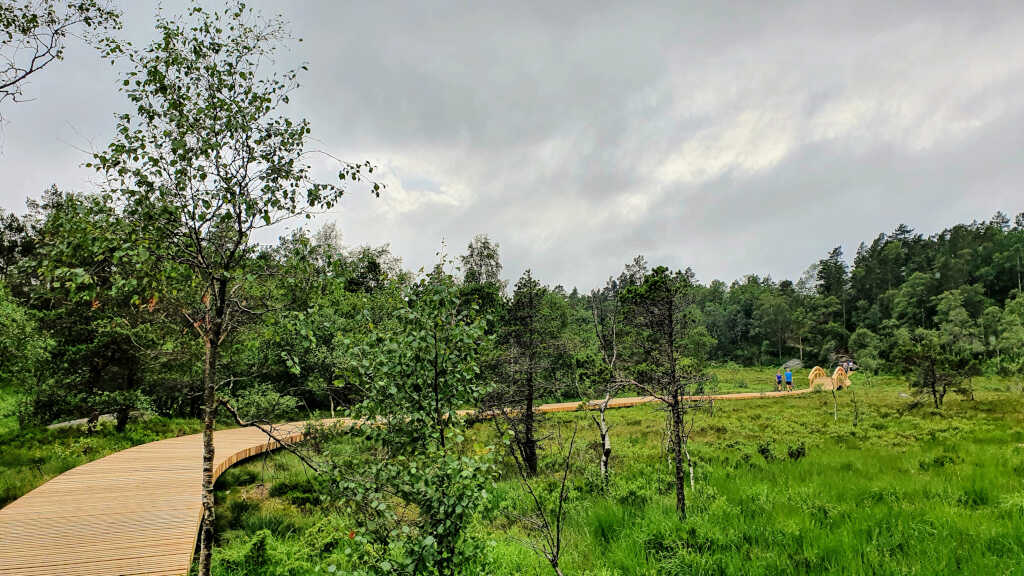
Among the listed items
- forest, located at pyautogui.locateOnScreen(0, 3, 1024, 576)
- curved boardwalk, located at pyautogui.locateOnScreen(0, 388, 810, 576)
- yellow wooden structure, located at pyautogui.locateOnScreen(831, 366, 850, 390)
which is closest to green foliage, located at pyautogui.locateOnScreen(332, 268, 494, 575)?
forest, located at pyautogui.locateOnScreen(0, 3, 1024, 576)

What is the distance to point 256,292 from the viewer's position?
486 cm

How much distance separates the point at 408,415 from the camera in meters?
3.76

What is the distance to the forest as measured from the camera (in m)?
3.68

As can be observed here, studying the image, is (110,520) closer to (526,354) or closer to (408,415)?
(408,415)

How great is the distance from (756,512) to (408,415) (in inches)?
307

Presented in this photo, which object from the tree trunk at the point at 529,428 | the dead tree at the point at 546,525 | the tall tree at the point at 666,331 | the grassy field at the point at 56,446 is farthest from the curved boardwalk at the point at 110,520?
the tree trunk at the point at 529,428

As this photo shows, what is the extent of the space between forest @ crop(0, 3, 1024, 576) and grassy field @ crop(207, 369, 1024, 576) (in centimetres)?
6

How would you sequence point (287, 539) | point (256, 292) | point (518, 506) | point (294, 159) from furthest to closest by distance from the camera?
point (518, 506)
point (287, 539)
point (256, 292)
point (294, 159)

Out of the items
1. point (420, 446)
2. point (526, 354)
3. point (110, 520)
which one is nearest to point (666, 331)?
point (420, 446)

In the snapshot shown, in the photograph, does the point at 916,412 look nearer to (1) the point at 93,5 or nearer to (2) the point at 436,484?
(2) the point at 436,484

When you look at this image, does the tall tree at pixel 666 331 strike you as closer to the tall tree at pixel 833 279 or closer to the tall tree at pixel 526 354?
the tall tree at pixel 526 354

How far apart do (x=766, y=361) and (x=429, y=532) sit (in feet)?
260

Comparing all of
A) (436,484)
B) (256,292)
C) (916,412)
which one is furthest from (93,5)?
(916,412)

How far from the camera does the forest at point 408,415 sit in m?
3.68
